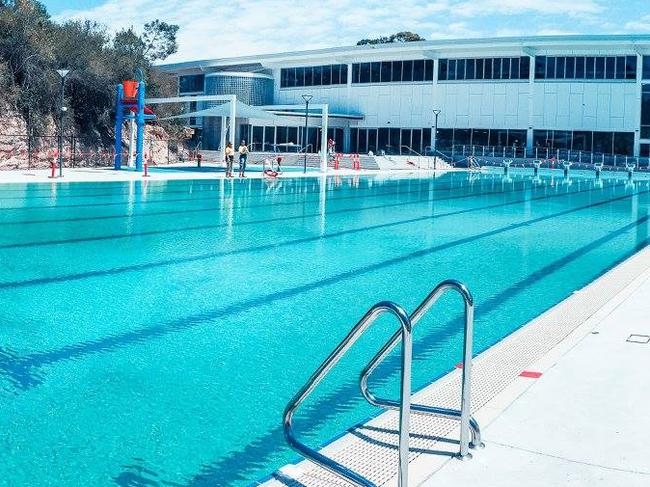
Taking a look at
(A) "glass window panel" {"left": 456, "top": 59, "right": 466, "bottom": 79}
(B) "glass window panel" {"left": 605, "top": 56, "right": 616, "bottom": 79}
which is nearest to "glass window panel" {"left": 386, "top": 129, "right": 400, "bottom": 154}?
(A) "glass window panel" {"left": 456, "top": 59, "right": 466, "bottom": 79}

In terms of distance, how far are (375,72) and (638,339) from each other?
52085mm

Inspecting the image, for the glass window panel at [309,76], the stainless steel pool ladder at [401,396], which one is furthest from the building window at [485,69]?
the stainless steel pool ladder at [401,396]

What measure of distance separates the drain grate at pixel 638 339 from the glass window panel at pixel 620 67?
4684cm

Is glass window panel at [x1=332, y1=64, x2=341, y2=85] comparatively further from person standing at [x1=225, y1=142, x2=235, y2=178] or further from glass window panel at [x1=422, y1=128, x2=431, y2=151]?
person standing at [x1=225, y1=142, x2=235, y2=178]

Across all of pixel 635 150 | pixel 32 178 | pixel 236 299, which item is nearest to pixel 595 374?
pixel 236 299

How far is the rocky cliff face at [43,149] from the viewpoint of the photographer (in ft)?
106

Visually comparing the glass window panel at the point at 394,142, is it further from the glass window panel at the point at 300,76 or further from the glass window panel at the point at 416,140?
the glass window panel at the point at 300,76

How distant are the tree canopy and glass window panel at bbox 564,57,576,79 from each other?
24.9 metres

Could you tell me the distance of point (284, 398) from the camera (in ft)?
17.3

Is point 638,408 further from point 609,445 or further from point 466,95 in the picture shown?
point 466,95

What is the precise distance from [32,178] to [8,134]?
6.82 m

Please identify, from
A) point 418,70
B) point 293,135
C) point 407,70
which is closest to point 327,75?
point 407,70

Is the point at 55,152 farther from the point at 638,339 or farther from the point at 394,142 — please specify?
the point at 638,339

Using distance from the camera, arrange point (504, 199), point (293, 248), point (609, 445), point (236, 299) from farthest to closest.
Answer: point (504, 199)
point (293, 248)
point (236, 299)
point (609, 445)
